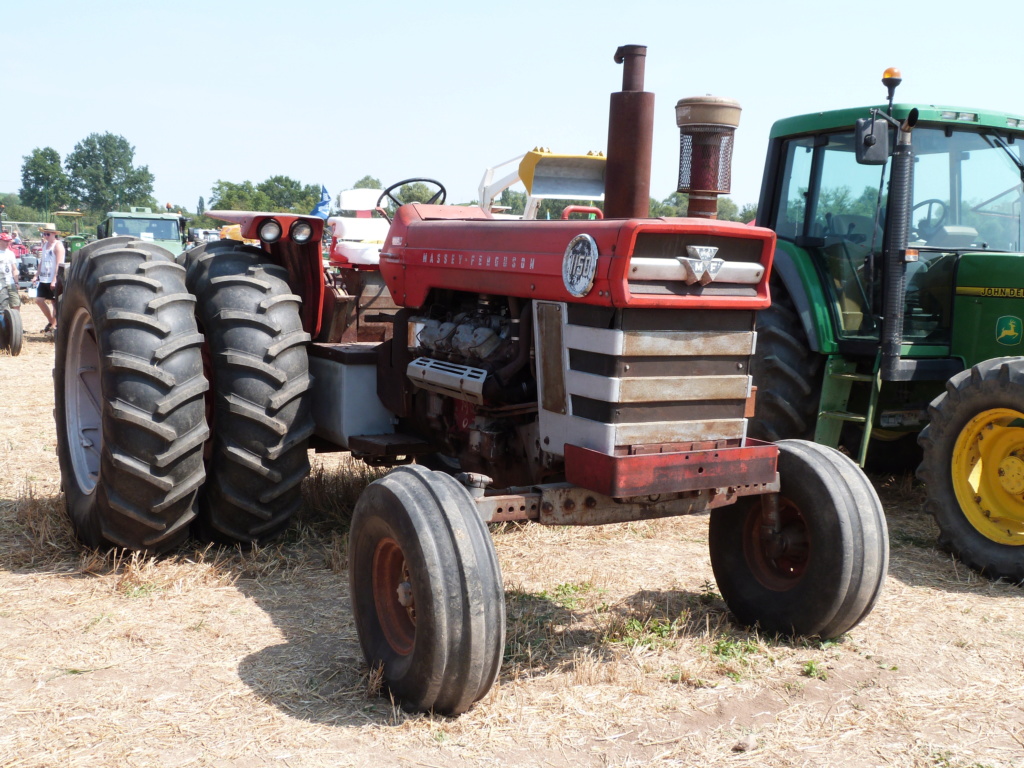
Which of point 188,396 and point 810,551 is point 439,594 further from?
point 188,396

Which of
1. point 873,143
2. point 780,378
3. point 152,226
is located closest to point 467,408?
point 780,378

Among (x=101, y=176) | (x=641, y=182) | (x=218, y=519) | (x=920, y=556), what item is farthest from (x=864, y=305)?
(x=101, y=176)

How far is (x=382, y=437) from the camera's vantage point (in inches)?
189

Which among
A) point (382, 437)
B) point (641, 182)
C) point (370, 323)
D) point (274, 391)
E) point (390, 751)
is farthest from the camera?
point (370, 323)

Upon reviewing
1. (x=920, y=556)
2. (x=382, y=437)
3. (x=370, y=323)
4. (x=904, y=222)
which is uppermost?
(x=904, y=222)

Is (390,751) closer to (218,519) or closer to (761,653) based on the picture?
(761,653)

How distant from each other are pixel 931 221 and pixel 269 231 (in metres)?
3.75

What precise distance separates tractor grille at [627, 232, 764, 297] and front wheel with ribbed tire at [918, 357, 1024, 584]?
6.61 feet

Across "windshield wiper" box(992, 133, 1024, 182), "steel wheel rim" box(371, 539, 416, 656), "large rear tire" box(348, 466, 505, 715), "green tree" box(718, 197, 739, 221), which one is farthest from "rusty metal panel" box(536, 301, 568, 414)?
"green tree" box(718, 197, 739, 221)

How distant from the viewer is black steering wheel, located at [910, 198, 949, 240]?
576 cm

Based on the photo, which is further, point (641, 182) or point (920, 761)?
point (641, 182)

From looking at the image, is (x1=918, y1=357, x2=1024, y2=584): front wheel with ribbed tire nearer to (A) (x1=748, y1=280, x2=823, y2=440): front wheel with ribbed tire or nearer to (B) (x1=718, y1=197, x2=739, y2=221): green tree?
(A) (x1=748, y1=280, x2=823, y2=440): front wheel with ribbed tire

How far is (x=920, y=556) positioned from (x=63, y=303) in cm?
456

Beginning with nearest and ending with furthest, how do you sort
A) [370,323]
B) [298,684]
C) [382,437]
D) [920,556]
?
1. [298,684]
2. [382,437]
3. [920,556]
4. [370,323]
